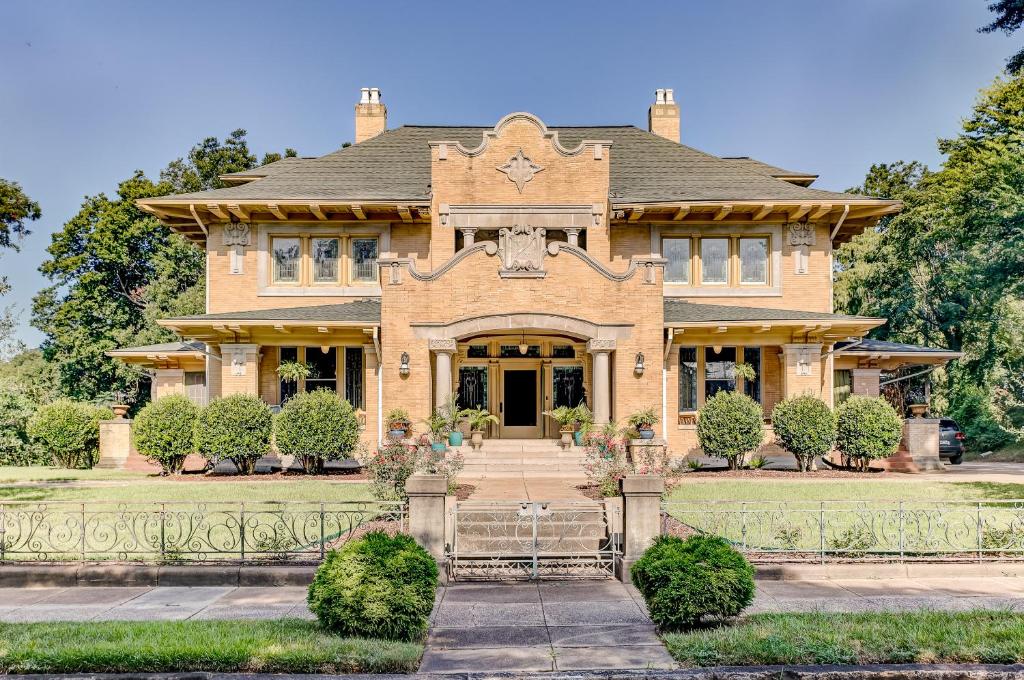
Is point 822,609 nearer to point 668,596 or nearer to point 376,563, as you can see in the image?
point 668,596

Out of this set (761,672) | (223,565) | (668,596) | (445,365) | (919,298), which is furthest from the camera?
(919,298)

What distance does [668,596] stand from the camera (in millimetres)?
7324

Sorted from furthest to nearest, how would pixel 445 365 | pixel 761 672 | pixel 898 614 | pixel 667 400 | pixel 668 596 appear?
pixel 667 400
pixel 445 365
pixel 898 614
pixel 668 596
pixel 761 672

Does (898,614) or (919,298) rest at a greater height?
(919,298)

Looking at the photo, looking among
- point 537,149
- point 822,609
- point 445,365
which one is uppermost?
point 537,149

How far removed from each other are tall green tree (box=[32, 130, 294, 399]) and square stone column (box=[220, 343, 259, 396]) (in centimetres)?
2134

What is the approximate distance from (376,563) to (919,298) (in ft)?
125

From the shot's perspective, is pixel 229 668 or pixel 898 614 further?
pixel 898 614

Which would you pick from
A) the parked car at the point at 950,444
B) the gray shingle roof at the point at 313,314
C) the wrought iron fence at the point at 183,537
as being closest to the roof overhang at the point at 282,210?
the gray shingle roof at the point at 313,314

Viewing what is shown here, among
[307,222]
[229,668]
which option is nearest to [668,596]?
[229,668]

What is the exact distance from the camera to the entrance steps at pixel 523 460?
1995 cm

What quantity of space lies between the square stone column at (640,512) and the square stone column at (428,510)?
2.36 meters

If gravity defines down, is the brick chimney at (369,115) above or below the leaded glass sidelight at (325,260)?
above

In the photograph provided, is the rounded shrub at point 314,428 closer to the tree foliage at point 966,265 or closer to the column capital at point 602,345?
the column capital at point 602,345
